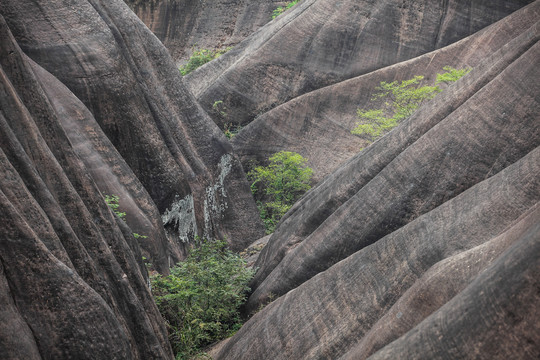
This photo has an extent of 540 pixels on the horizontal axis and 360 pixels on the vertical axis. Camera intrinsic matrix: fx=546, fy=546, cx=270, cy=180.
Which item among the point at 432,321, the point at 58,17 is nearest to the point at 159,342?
the point at 432,321

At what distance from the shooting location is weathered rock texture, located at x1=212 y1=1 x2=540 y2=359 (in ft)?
12.4

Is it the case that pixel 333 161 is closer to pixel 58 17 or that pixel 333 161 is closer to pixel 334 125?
pixel 334 125

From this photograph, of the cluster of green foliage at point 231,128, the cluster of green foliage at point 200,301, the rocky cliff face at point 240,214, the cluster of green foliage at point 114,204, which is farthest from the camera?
the cluster of green foliage at point 231,128

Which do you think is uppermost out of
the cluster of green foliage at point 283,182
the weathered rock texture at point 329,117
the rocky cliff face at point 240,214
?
the rocky cliff face at point 240,214

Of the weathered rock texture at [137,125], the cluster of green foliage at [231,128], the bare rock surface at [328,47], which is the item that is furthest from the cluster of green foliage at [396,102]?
the weathered rock texture at [137,125]

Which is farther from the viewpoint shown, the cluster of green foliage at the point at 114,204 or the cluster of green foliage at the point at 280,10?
the cluster of green foliage at the point at 280,10

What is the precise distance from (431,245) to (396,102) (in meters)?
12.7

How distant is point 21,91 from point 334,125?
14.3 metres

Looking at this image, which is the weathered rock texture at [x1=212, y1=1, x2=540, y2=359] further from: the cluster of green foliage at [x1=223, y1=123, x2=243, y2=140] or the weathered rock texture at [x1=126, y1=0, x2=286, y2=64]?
the weathered rock texture at [x1=126, y1=0, x2=286, y2=64]

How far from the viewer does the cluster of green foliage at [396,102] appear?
55.3 ft

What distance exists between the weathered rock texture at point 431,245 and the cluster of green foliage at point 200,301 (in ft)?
1.57

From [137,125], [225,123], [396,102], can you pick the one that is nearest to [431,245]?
[137,125]

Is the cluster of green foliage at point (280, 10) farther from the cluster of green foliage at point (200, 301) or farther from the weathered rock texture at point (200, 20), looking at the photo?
the cluster of green foliage at point (200, 301)

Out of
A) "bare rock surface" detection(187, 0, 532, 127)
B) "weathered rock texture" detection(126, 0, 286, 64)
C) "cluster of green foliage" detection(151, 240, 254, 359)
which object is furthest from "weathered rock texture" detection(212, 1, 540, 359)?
"weathered rock texture" detection(126, 0, 286, 64)
